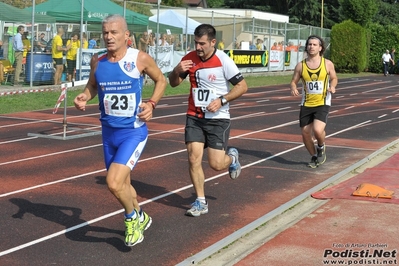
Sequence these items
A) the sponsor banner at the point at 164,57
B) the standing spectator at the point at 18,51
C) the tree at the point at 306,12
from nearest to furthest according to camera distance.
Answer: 1. the standing spectator at the point at 18,51
2. the sponsor banner at the point at 164,57
3. the tree at the point at 306,12

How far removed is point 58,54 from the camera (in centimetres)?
2455

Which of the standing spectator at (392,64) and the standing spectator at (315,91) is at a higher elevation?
the standing spectator at (392,64)

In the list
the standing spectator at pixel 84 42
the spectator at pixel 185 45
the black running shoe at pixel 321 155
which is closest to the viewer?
the black running shoe at pixel 321 155

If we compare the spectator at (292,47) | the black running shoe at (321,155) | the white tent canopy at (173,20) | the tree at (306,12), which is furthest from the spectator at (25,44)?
the tree at (306,12)

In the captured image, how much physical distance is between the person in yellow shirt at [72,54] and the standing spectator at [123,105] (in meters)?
18.1

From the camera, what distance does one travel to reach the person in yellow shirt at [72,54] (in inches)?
979

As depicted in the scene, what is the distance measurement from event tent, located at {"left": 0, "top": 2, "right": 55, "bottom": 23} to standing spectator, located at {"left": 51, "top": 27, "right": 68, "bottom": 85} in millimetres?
960

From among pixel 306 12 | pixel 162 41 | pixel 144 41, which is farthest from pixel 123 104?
pixel 306 12

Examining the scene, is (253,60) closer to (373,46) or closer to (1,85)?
(1,85)

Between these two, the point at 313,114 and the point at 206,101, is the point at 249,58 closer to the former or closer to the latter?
the point at 313,114

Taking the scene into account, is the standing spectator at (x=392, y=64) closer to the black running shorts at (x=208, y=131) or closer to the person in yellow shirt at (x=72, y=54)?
the person in yellow shirt at (x=72, y=54)

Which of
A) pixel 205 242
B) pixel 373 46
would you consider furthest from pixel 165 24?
pixel 373 46

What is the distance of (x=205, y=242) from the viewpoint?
730cm

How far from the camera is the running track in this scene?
7.05m
